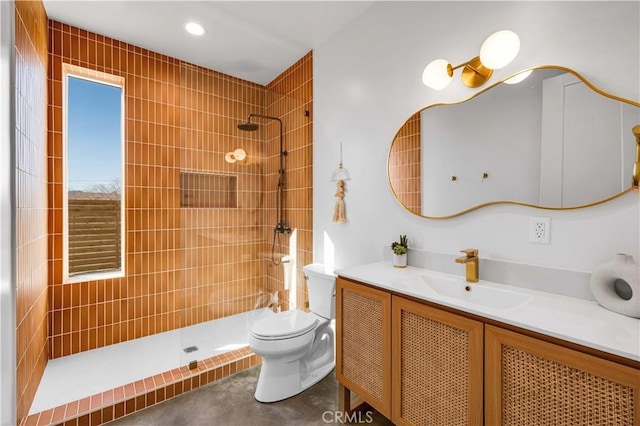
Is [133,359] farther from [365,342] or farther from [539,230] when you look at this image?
[539,230]

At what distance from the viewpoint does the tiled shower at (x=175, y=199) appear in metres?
2.30

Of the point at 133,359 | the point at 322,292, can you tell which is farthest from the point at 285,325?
the point at 133,359

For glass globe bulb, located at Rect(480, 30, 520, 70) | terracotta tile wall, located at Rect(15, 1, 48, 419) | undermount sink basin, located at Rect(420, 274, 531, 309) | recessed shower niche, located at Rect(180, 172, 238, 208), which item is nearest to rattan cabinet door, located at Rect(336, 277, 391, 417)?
undermount sink basin, located at Rect(420, 274, 531, 309)

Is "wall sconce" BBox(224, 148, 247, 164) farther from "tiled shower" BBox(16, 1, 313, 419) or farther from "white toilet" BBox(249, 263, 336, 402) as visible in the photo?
"white toilet" BBox(249, 263, 336, 402)

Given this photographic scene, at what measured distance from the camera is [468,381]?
111 cm

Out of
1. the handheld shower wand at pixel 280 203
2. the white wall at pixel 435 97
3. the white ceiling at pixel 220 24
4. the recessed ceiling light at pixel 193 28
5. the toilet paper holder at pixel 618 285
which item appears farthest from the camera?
the handheld shower wand at pixel 280 203

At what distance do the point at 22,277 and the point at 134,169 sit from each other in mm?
1261

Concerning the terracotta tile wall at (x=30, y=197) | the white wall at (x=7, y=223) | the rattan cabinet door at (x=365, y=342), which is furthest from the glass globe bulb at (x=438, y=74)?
the terracotta tile wall at (x=30, y=197)

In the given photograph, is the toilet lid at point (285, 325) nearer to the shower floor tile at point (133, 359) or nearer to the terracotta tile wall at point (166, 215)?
the shower floor tile at point (133, 359)

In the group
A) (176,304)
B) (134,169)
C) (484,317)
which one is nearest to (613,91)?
(484,317)

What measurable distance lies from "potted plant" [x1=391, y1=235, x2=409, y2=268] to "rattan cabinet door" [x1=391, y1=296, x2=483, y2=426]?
448 millimetres

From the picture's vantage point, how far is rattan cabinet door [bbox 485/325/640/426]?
2.63 ft

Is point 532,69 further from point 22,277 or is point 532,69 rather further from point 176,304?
point 176,304

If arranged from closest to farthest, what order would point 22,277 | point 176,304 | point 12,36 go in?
point 12,36 → point 22,277 → point 176,304
